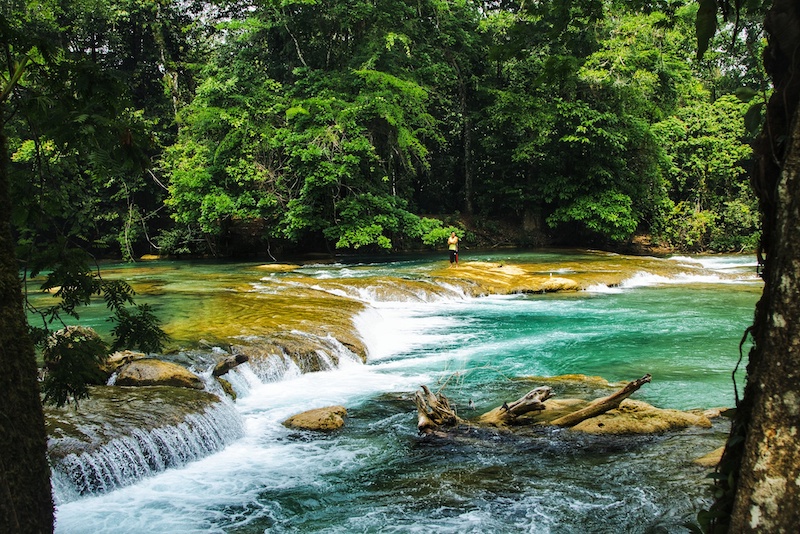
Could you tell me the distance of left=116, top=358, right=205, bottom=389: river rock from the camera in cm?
770

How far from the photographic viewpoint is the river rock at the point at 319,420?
24.0ft

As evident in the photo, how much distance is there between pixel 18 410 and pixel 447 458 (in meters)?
4.20

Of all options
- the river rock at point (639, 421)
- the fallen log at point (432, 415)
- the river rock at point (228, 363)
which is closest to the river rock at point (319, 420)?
the fallen log at point (432, 415)

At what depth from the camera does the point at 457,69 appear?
2803cm

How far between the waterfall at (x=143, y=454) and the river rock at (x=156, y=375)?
0.79 metres

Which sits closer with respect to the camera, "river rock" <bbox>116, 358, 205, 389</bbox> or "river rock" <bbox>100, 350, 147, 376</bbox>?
"river rock" <bbox>116, 358, 205, 389</bbox>

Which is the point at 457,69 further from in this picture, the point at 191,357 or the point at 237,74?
the point at 191,357

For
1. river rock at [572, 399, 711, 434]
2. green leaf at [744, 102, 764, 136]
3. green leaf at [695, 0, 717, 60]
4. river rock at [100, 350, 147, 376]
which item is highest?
green leaf at [695, 0, 717, 60]

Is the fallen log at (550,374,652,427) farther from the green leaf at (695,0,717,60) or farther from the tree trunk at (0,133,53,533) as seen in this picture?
the tree trunk at (0,133,53,533)

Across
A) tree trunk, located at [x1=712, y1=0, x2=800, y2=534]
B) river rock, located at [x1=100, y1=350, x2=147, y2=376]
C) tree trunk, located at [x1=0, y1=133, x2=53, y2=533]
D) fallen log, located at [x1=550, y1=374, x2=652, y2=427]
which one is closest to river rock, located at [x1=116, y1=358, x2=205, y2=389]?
river rock, located at [x1=100, y1=350, x2=147, y2=376]

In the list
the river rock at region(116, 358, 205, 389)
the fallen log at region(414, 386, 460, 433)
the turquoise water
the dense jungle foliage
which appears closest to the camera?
the turquoise water

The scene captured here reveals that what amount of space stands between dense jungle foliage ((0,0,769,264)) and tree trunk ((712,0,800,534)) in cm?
1851

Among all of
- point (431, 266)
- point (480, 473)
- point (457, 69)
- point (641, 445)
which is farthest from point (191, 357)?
point (457, 69)

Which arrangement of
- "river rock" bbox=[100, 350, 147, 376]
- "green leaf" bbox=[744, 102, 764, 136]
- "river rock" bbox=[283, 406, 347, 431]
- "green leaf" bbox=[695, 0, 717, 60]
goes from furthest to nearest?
"river rock" bbox=[100, 350, 147, 376]
"river rock" bbox=[283, 406, 347, 431]
"green leaf" bbox=[695, 0, 717, 60]
"green leaf" bbox=[744, 102, 764, 136]
